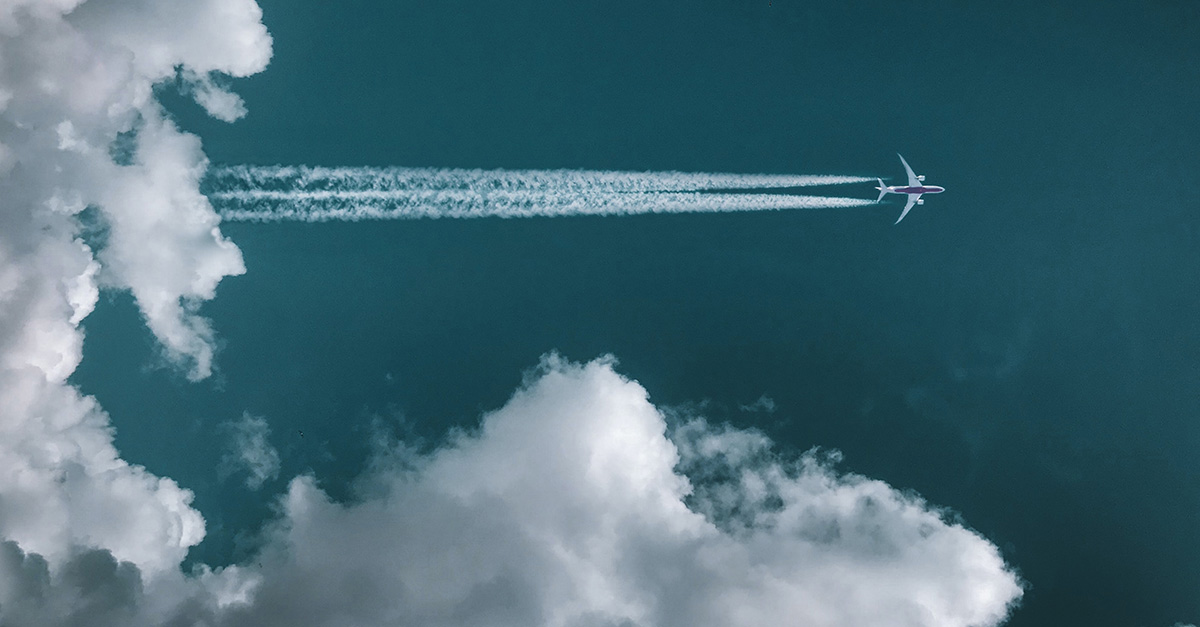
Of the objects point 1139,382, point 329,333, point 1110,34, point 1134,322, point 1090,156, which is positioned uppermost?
point 1110,34

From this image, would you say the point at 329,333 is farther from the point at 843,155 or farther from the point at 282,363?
the point at 843,155

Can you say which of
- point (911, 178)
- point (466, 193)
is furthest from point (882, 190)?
point (466, 193)

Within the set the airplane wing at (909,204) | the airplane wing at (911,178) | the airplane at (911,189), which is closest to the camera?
the airplane at (911,189)

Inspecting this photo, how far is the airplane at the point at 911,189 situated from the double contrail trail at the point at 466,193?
9.53 meters

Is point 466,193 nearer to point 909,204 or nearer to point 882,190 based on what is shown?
point 882,190

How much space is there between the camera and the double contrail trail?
68562 mm

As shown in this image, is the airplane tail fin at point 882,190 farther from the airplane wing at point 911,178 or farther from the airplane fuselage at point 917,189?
the airplane wing at point 911,178

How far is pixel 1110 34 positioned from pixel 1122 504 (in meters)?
69.6

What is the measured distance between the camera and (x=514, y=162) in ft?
286

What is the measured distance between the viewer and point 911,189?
87.6 meters

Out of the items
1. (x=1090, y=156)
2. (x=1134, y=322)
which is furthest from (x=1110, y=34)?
(x=1134, y=322)

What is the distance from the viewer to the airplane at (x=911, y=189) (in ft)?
285

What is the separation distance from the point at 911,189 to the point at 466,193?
59.9 metres

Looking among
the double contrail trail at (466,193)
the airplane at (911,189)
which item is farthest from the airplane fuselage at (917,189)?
the double contrail trail at (466,193)
